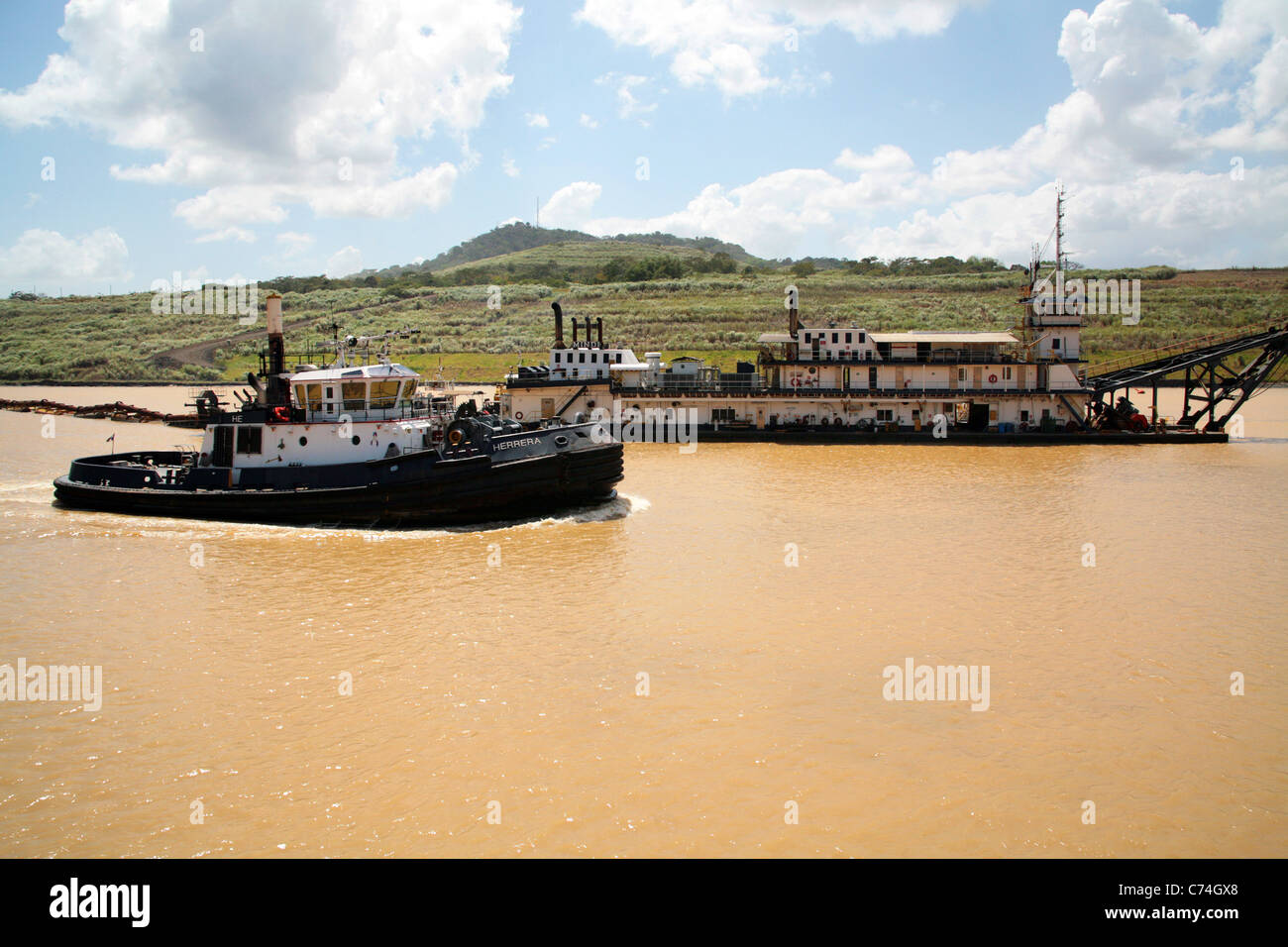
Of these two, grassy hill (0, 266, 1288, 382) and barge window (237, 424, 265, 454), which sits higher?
grassy hill (0, 266, 1288, 382)

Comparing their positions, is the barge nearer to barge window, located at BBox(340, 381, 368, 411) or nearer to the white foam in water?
barge window, located at BBox(340, 381, 368, 411)

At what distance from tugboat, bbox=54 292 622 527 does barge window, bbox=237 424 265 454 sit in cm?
3

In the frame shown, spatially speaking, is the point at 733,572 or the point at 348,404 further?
the point at 348,404

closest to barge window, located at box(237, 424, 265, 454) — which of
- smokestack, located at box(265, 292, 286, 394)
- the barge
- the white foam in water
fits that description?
smokestack, located at box(265, 292, 286, 394)

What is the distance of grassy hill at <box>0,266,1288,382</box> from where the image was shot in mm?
79938

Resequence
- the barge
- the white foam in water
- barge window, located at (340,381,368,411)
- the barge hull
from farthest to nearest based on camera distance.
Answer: the barge, the barge hull, barge window, located at (340,381,368,411), the white foam in water

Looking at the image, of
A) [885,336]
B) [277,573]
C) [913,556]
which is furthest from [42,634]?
[885,336]

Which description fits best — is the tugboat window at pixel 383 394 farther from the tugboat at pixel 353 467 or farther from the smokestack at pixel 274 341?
the smokestack at pixel 274 341

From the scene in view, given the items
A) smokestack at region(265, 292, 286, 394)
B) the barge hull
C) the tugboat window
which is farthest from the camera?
the barge hull

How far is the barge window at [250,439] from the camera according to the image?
2355cm

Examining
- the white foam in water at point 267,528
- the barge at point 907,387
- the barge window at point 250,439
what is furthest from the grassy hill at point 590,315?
the white foam in water at point 267,528
